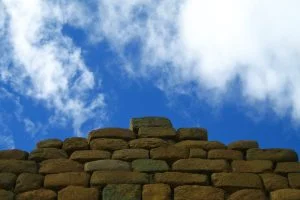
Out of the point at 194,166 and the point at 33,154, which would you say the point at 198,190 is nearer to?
the point at 194,166

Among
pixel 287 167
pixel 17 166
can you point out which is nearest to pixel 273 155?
pixel 287 167

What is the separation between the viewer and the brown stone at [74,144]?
6336mm

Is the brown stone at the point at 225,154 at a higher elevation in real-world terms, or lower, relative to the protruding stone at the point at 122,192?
higher

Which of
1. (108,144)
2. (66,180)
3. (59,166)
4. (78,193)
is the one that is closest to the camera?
(78,193)

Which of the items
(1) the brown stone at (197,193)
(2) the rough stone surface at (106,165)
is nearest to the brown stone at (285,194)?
(1) the brown stone at (197,193)

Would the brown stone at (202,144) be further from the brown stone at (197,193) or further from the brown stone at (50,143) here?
the brown stone at (50,143)

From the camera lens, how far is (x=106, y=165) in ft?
19.8

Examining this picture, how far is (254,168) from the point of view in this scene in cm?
612

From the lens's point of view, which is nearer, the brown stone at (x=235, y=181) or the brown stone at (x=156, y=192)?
the brown stone at (x=156, y=192)

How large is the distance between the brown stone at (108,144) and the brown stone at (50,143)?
0.33m

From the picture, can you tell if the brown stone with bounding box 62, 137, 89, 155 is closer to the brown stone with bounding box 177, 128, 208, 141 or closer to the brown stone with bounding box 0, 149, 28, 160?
the brown stone with bounding box 0, 149, 28, 160

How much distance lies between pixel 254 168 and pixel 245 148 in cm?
33

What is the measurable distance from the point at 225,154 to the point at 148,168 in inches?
31.5

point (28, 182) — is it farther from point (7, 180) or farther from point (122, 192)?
point (122, 192)
